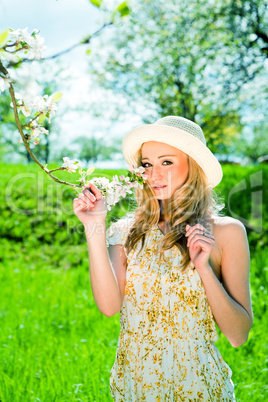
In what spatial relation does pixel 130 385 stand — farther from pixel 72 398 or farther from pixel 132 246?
pixel 72 398

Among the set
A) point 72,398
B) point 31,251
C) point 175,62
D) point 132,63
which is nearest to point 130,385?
point 72,398

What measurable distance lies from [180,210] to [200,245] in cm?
54

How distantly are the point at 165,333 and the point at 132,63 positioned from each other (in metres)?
12.4

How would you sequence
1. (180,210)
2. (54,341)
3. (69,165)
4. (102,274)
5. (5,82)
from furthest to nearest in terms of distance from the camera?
(54,341), (180,210), (102,274), (69,165), (5,82)

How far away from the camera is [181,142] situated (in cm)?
247

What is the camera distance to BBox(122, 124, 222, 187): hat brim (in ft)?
8.02

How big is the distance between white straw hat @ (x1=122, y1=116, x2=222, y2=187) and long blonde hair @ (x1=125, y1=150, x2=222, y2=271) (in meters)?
0.07

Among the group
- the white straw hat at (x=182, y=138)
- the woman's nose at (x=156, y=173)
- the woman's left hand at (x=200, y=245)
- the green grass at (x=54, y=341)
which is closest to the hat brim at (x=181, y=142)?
the white straw hat at (x=182, y=138)

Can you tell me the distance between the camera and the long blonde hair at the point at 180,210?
2459mm

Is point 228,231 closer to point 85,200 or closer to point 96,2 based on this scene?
point 85,200

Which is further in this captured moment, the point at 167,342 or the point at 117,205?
the point at 117,205

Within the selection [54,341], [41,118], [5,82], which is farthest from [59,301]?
[5,82]

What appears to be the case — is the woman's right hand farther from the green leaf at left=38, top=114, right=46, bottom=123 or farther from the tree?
the tree

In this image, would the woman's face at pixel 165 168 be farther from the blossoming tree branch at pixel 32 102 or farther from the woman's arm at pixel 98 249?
the woman's arm at pixel 98 249
